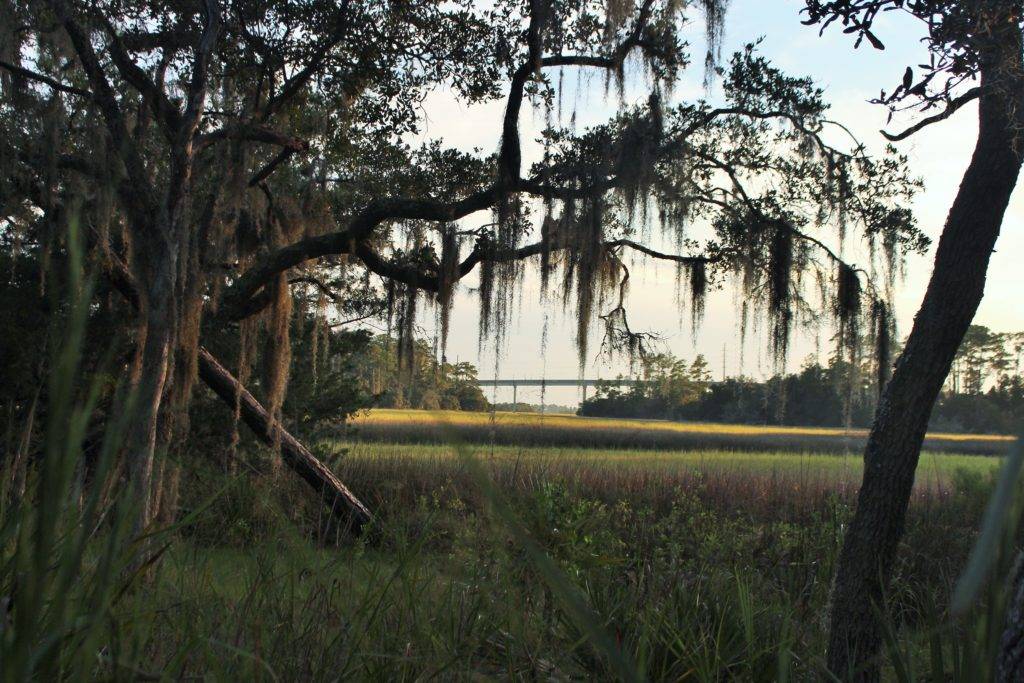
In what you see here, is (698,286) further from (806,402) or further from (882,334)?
(806,402)

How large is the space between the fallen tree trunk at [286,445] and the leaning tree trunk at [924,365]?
621 centimetres

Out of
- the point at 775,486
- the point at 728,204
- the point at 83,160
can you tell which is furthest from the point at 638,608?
the point at 775,486

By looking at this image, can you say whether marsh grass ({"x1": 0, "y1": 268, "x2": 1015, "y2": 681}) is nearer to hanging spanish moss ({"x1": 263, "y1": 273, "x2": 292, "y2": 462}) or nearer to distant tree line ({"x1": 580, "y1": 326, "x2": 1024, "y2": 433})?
hanging spanish moss ({"x1": 263, "y1": 273, "x2": 292, "y2": 462})

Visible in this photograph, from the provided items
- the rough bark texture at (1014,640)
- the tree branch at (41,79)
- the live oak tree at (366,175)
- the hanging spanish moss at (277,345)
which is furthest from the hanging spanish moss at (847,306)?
the tree branch at (41,79)

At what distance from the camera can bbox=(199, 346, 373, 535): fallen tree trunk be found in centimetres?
906

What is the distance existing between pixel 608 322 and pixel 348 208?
11.8 feet

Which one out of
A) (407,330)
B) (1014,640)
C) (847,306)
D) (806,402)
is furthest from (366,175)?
(806,402)

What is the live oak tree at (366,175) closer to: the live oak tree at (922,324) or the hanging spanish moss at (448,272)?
the hanging spanish moss at (448,272)

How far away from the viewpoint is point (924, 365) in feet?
12.3

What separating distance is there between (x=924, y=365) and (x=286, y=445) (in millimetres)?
7172

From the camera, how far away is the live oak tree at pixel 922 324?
143 inches

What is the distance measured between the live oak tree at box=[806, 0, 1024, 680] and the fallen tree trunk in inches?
245

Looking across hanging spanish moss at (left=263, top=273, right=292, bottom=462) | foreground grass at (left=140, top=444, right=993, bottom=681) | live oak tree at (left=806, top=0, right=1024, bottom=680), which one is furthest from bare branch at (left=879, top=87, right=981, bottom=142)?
hanging spanish moss at (left=263, top=273, right=292, bottom=462)

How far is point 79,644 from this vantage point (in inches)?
48.9
